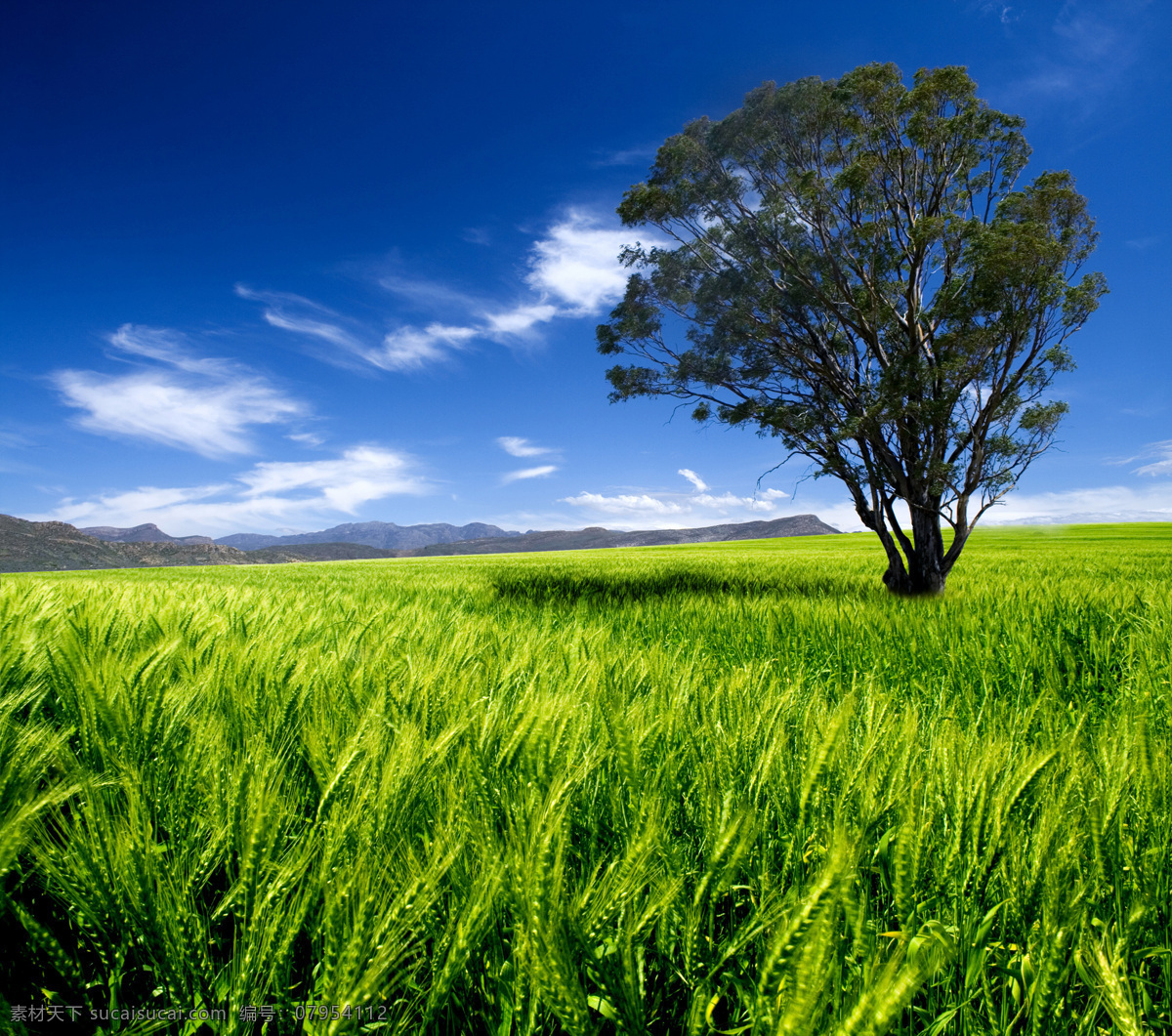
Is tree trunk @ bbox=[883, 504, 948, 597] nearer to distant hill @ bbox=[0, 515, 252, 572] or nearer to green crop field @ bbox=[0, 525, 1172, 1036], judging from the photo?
green crop field @ bbox=[0, 525, 1172, 1036]

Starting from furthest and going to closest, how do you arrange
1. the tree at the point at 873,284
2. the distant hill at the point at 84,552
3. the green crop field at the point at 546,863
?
1. the distant hill at the point at 84,552
2. the tree at the point at 873,284
3. the green crop field at the point at 546,863

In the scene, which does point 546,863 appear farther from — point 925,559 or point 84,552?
point 84,552

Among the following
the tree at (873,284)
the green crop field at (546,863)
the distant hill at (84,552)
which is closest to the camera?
the green crop field at (546,863)

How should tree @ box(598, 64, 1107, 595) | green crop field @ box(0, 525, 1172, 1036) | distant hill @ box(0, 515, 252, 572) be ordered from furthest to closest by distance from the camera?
distant hill @ box(0, 515, 252, 572)
tree @ box(598, 64, 1107, 595)
green crop field @ box(0, 525, 1172, 1036)

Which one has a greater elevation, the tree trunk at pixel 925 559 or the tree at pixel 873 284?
the tree at pixel 873 284

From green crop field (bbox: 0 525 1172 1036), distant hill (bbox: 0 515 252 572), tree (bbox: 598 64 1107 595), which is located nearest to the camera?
green crop field (bbox: 0 525 1172 1036)

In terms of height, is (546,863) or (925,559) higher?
(925,559)

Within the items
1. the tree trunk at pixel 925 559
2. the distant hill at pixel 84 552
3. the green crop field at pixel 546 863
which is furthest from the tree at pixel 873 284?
the distant hill at pixel 84 552

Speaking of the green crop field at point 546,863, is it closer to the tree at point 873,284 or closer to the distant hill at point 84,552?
the tree at point 873,284

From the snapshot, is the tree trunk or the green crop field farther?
the tree trunk

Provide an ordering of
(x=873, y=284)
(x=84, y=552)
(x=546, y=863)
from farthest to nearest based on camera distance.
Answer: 1. (x=84, y=552)
2. (x=873, y=284)
3. (x=546, y=863)

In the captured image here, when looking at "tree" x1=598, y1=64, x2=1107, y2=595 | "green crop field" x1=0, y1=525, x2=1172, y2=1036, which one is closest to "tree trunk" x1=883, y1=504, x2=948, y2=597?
"tree" x1=598, y1=64, x2=1107, y2=595

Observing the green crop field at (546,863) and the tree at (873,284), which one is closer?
the green crop field at (546,863)

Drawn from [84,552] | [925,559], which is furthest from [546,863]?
[84,552]
